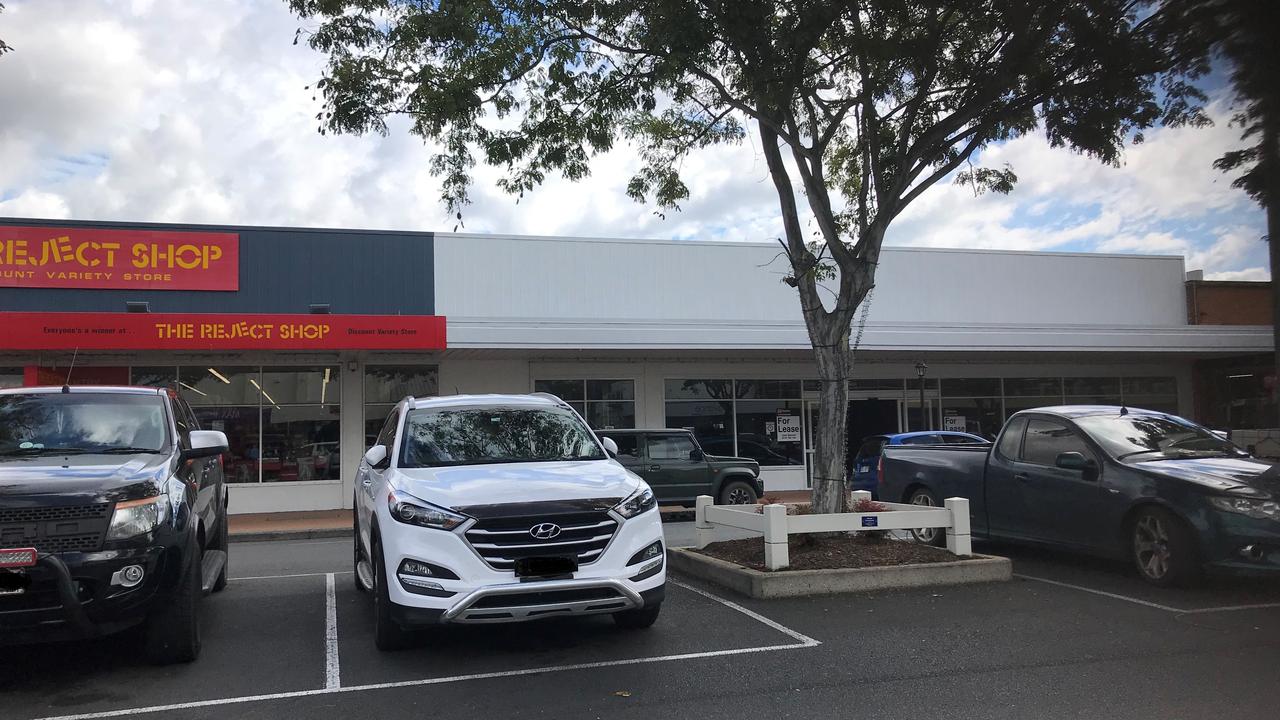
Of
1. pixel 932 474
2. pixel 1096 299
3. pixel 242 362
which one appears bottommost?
pixel 932 474

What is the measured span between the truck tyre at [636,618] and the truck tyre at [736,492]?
32.9 feet

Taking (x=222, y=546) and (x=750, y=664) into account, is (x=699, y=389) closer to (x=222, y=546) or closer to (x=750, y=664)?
(x=222, y=546)

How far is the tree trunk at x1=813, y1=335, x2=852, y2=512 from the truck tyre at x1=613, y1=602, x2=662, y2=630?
2.99 metres

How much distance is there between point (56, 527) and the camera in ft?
17.9

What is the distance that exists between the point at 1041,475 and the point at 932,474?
1718 millimetres

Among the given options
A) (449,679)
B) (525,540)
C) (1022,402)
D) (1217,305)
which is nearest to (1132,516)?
(525,540)

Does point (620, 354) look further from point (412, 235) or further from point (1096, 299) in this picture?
point (1096, 299)

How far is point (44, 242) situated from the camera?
18344mm

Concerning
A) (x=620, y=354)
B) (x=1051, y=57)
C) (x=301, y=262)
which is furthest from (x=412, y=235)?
(x=1051, y=57)

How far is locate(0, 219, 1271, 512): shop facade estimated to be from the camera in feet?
58.6

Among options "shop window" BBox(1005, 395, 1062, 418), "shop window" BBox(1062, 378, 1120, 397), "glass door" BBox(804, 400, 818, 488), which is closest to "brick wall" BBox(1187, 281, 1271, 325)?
"shop window" BBox(1062, 378, 1120, 397)

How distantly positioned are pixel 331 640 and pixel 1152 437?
762 cm

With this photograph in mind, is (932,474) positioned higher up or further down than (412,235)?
further down

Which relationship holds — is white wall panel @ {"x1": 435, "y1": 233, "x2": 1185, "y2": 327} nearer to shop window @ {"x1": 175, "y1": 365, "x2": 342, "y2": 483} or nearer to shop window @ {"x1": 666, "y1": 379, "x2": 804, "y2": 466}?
shop window @ {"x1": 666, "y1": 379, "x2": 804, "y2": 466}
